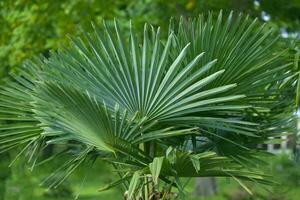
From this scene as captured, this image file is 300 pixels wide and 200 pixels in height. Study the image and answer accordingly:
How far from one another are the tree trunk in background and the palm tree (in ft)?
33.7

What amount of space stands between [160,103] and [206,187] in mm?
11153

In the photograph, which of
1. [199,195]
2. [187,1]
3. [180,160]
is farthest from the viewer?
[199,195]

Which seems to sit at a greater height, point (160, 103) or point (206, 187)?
point (206, 187)

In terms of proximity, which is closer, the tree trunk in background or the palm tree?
the palm tree

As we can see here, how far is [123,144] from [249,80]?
90 centimetres

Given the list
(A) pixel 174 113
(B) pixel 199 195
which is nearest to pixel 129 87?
(A) pixel 174 113

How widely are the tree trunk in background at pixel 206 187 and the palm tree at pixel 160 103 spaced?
405 inches

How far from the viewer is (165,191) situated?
4074 mm

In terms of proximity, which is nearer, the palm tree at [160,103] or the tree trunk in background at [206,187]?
the palm tree at [160,103]

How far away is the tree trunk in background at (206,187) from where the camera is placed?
575 inches

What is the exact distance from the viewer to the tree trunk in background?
14599 mm

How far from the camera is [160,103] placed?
3803mm

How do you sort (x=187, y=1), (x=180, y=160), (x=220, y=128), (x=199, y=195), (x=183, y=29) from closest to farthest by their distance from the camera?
(x=180, y=160), (x=220, y=128), (x=183, y=29), (x=187, y=1), (x=199, y=195)

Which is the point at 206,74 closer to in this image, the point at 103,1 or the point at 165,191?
the point at 165,191
